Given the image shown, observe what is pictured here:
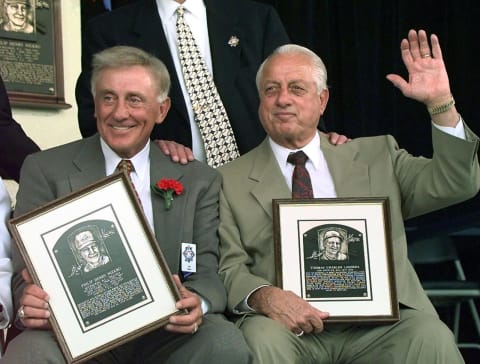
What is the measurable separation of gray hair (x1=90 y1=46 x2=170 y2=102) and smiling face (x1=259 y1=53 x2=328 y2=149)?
1.22ft

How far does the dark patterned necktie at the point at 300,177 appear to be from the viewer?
123 inches

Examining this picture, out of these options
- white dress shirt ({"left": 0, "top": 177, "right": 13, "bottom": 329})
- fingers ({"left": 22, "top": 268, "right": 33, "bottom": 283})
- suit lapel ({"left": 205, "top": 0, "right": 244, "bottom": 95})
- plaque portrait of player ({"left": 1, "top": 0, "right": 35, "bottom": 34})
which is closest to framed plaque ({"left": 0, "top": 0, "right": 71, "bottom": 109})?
plaque portrait of player ({"left": 1, "top": 0, "right": 35, "bottom": 34})

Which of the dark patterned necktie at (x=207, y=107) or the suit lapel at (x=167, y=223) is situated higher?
the dark patterned necktie at (x=207, y=107)

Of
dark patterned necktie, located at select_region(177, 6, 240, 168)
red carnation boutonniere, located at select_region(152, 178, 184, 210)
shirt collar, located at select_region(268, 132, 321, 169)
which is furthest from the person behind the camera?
dark patterned necktie, located at select_region(177, 6, 240, 168)

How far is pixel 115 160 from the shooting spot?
10.3 ft

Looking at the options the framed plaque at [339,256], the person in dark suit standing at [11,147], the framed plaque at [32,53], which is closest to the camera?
the framed plaque at [339,256]

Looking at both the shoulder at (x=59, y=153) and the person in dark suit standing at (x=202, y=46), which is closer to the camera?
the shoulder at (x=59, y=153)

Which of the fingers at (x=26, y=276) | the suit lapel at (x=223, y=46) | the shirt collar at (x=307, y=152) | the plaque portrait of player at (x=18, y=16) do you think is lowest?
the fingers at (x=26, y=276)

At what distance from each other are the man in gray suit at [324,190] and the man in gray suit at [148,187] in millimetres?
82

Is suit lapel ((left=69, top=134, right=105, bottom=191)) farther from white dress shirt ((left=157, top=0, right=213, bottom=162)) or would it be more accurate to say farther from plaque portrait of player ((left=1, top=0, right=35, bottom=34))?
plaque portrait of player ((left=1, top=0, right=35, bottom=34))

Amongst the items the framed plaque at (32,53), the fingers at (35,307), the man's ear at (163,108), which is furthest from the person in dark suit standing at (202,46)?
the framed plaque at (32,53)

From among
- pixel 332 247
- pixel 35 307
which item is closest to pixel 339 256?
pixel 332 247

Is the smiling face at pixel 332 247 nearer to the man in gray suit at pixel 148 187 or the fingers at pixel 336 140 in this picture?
the man in gray suit at pixel 148 187

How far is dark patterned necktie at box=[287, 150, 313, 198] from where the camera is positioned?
10.3ft
